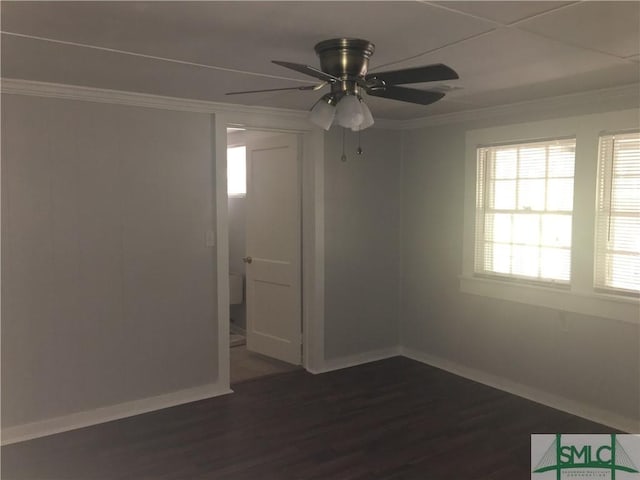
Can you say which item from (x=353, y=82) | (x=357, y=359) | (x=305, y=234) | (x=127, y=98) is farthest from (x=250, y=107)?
(x=357, y=359)

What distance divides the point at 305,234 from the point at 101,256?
1.76m

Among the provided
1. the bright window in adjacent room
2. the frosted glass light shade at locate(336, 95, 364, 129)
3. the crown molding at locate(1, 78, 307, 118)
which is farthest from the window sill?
the bright window in adjacent room

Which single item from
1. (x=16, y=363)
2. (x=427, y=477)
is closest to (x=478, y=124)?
(x=427, y=477)

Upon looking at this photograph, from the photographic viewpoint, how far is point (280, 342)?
197 inches

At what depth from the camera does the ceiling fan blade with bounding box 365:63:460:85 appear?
83.4 inches

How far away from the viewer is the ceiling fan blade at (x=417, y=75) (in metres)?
2.12

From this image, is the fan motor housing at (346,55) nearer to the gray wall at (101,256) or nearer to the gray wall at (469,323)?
the gray wall at (101,256)

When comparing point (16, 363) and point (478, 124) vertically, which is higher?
point (478, 124)

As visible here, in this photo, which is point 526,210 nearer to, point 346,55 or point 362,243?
point 362,243

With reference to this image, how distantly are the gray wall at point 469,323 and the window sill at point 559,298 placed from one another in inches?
2.5

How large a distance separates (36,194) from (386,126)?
2.99 meters

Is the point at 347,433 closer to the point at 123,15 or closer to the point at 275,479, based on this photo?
the point at 275,479

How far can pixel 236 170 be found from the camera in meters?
6.16

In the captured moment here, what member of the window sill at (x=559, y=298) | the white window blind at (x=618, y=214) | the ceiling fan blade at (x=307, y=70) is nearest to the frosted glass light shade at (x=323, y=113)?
the ceiling fan blade at (x=307, y=70)
